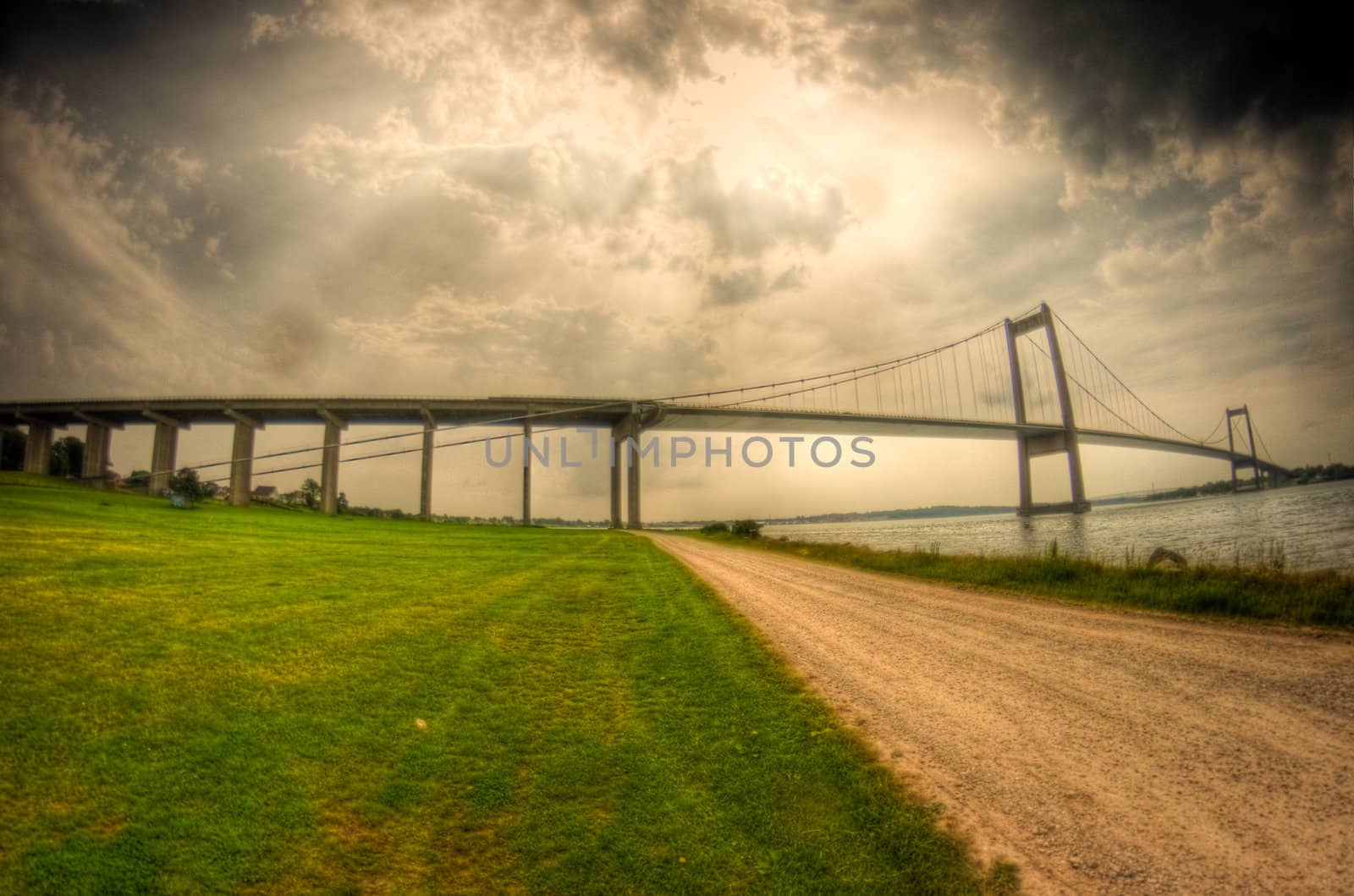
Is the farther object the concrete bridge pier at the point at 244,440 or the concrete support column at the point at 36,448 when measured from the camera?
the concrete support column at the point at 36,448

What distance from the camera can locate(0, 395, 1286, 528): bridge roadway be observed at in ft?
214

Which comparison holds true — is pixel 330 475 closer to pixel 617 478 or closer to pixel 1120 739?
pixel 617 478

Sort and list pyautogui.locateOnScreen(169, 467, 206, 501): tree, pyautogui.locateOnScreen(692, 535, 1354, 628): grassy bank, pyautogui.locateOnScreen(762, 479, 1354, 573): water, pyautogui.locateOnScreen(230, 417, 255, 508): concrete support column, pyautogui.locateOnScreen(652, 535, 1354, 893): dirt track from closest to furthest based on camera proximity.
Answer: pyautogui.locateOnScreen(652, 535, 1354, 893): dirt track < pyautogui.locateOnScreen(692, 535, 1354, 628): grassy bank < pyautogui.locateOnScreen(762, 479, 1354, 573): water < pyautogui.locateOnScreen(169, 467, 206, 501): tree < pyautogui.locateOnScreen(230, 417, 255, 508): concrete support column

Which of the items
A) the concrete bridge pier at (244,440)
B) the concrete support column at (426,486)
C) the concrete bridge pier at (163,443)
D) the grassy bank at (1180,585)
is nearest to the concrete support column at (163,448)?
the concrete bridge pier at (163,443)

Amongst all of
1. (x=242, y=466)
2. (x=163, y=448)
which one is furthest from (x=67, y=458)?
(x=242, y=466)

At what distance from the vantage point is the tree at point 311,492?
74188 mm

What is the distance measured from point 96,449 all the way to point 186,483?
52.4 m

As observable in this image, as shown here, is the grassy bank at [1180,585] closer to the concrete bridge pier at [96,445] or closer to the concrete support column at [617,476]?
the concrete support column at [617,476]

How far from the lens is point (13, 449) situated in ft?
232

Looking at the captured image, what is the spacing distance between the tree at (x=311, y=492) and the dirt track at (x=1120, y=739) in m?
81.5

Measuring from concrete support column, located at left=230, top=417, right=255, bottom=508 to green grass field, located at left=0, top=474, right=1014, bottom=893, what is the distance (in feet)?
187

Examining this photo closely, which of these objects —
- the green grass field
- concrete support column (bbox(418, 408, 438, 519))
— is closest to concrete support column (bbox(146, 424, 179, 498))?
concrete support column (bbox(418, 408, 438, 519))

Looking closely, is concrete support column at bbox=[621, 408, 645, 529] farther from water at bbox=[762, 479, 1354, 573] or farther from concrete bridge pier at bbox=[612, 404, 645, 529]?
water at bbox=[762, 479, 1354, 573]

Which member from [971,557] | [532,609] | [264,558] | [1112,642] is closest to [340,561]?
[264,558]
